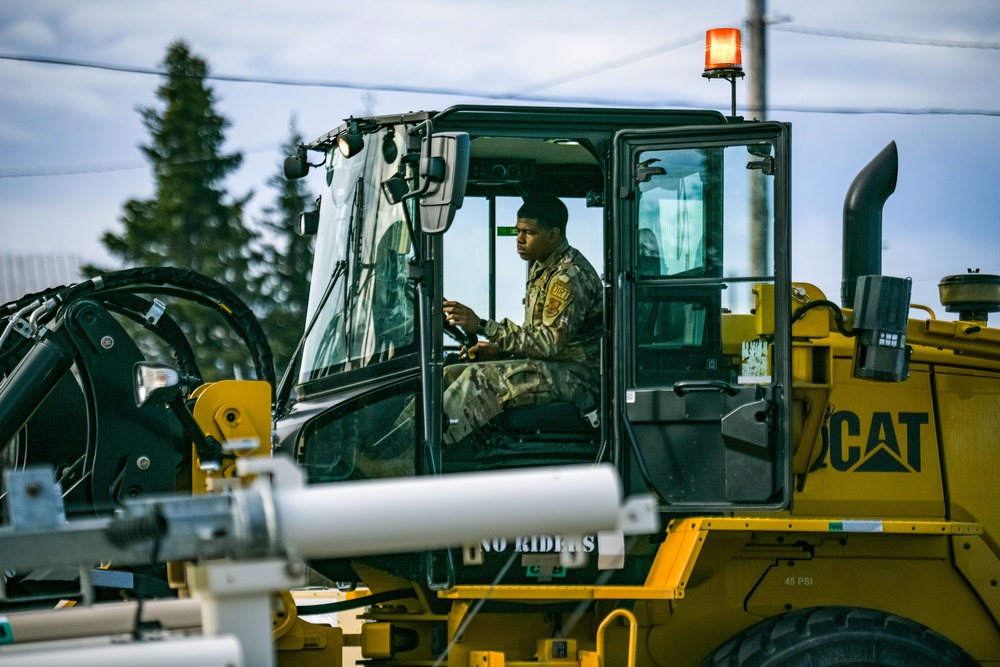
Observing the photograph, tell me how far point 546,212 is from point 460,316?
66 cm

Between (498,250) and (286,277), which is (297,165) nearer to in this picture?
(498,250)

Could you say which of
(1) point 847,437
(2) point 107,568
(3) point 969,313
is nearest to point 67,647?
(2) point 107,568

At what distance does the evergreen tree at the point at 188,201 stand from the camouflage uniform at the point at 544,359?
28049 millimetres

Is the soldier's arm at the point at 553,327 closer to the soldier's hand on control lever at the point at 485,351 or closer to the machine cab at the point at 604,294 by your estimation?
A: the soldier's hand on control lever at the point at 485,351

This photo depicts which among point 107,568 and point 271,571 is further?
point 107,568

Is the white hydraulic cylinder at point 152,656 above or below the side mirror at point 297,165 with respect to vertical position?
below

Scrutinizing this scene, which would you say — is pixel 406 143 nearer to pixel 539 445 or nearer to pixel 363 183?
pixel 363 183

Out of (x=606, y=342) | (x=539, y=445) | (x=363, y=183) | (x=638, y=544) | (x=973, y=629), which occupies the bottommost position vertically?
(x=973, y=629)

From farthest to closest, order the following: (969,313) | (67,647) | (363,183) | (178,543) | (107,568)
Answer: (969,313), (363,183), (107,568), (67,647), (178,543)

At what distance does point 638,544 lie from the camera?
5.62m

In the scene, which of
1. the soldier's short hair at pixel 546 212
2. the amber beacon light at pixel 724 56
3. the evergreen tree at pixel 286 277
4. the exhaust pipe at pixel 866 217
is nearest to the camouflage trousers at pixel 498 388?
the soldier's short hair at pixel 546 212

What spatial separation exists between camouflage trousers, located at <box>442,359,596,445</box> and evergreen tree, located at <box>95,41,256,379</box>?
28075 mm

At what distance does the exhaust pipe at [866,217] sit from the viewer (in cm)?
611

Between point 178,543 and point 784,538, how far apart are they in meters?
3.22
